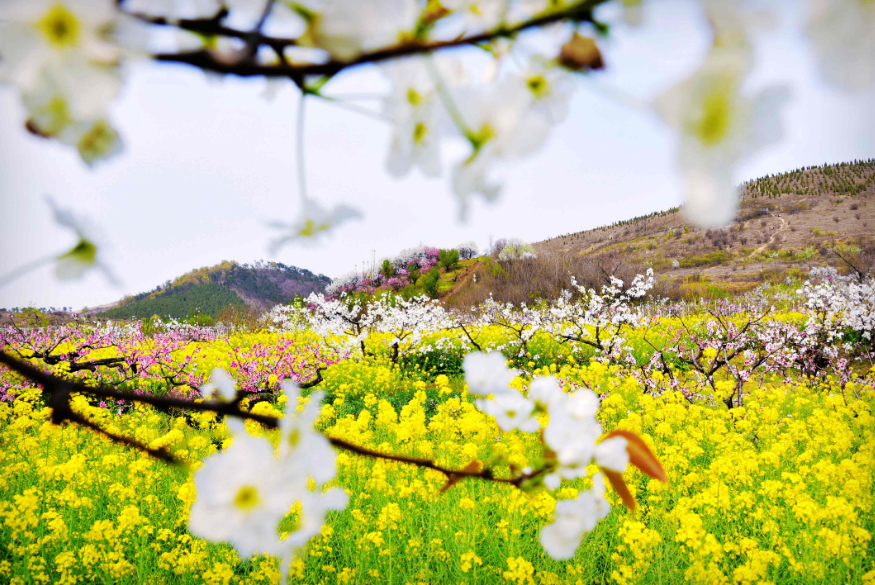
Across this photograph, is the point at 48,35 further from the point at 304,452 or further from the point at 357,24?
the point at 304,452

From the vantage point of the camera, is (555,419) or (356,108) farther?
(555,419)

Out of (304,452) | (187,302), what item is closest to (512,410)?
(304,452)

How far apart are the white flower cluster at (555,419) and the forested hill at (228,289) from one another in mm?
18885

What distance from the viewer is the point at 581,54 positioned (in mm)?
245

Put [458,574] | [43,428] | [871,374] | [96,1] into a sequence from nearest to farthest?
[96,1] < [458,574] < [43,428] < [871,374]

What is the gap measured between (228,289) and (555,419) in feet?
82.3

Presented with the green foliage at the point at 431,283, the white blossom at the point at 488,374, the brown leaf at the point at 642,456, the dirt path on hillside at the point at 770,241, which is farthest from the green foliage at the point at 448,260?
the brown leaf at the point at 642,456

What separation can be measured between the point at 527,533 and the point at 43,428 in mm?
3431

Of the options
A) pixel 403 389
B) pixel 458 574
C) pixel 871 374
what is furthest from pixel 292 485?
pixel 871 374

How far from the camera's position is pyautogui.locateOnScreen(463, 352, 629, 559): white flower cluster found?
43cm

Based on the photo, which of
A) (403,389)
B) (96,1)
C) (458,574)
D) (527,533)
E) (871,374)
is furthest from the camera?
(403,389)

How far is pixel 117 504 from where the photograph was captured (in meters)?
2.51

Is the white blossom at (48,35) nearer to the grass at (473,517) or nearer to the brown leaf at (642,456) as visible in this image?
the brown leaf at (642,456)

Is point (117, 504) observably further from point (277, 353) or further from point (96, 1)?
point (277, 353)
